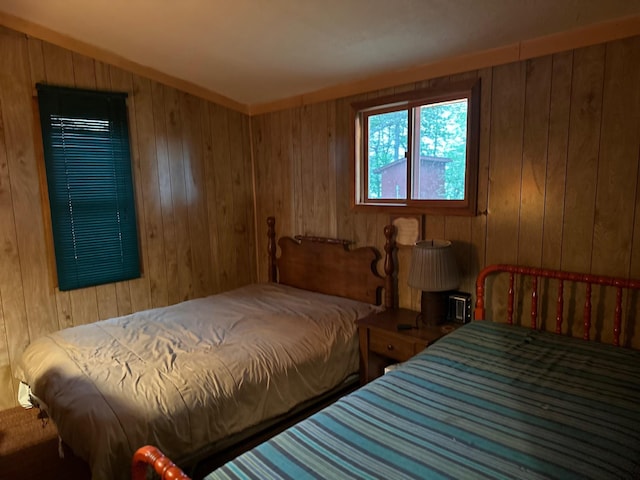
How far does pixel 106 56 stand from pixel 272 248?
1894 millimetres

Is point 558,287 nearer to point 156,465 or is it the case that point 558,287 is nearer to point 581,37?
point 581,37

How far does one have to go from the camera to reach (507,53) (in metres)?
2.20

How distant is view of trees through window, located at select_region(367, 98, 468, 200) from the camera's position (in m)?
2.50

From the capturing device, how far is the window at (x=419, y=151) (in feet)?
7.95

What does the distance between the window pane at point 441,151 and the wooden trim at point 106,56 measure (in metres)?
1.75

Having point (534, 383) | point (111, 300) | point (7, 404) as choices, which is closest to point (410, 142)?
point (534, 383)

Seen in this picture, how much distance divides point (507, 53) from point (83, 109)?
2653 millimetres

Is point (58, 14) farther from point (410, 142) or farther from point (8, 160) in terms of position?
point (410, 142)

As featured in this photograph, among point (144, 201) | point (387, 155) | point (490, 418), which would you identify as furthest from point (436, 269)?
point (144, 201)

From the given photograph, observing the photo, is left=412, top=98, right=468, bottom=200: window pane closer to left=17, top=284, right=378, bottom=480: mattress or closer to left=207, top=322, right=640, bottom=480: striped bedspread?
left=17, top=284, right=378, bottom=480: mattress

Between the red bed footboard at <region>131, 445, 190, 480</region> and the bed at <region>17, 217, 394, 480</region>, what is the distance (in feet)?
1.73

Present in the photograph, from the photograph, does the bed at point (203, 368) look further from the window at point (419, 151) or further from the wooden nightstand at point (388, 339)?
the window at point (419, 151)

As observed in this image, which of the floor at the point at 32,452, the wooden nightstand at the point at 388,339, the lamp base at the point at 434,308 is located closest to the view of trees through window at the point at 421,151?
the lamp base at the point at 434,308

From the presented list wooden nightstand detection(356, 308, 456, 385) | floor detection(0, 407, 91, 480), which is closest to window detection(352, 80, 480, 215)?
wooden nightstand detection(356, 308, 456, 385)
